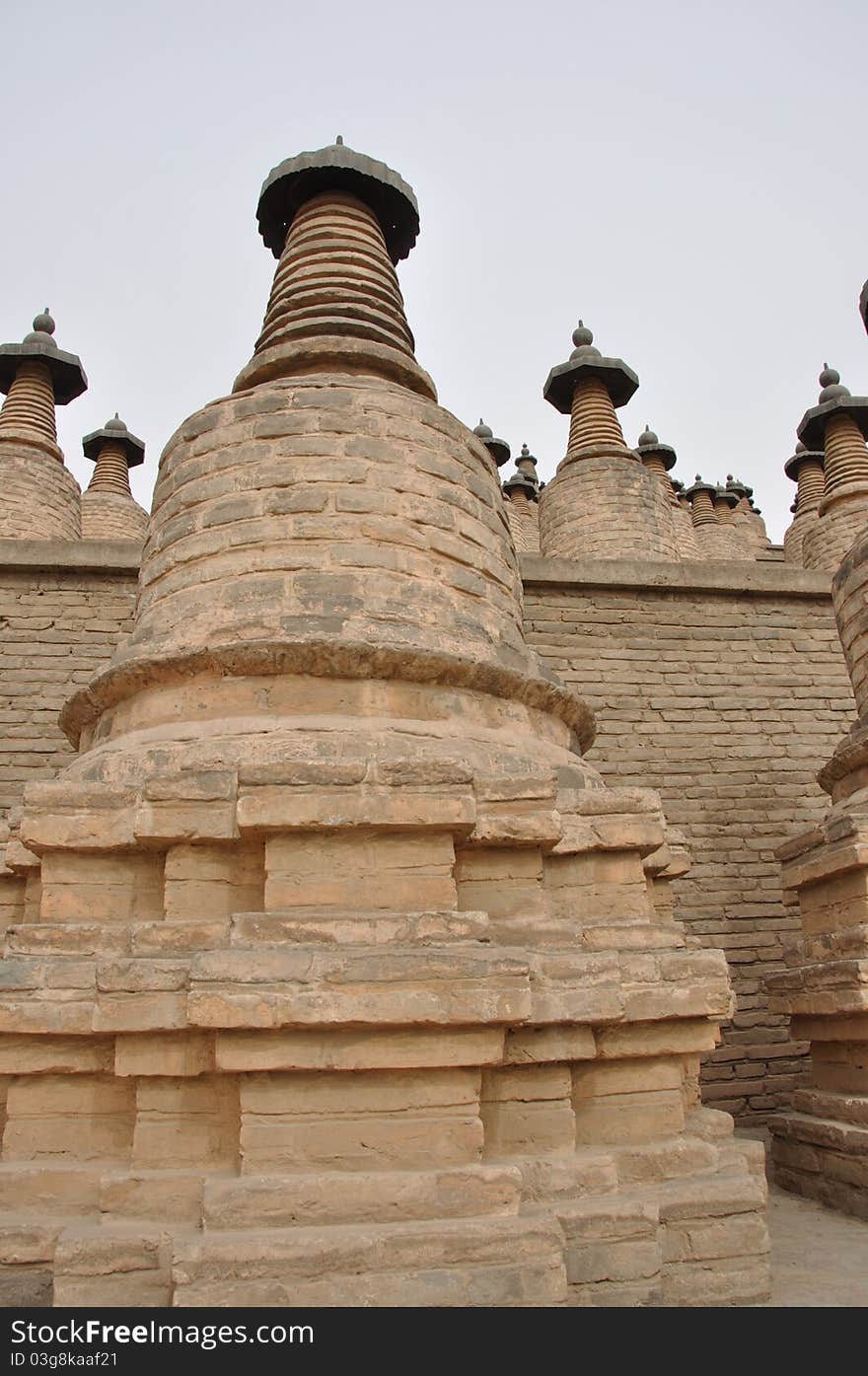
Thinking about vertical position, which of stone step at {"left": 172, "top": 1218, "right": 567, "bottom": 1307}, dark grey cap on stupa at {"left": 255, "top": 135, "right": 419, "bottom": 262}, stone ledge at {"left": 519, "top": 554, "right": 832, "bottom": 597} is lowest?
stone step at {"left": 172, "top": 1218, "right": 567, "bottom": 1307}

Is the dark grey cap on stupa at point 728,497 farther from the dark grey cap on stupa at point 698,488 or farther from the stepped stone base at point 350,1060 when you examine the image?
the stepped stone base at point 350,1060

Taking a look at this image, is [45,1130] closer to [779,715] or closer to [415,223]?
[415,223]

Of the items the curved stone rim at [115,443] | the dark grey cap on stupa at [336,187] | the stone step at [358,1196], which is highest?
the curved stone rim at [115,443]

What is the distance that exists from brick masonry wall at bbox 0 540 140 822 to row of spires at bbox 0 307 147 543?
351cm

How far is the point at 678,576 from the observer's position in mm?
9578

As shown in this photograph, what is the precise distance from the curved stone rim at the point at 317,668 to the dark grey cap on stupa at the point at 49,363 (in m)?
12.3

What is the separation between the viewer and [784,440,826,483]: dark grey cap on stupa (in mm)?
21641

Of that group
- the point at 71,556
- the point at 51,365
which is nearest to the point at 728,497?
the point at 51,365

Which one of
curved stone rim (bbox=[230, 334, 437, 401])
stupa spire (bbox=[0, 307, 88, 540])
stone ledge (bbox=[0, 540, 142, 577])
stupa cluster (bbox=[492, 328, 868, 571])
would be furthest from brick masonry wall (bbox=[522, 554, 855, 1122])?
stupa spire (bbox=[0, 307, 88, 540])

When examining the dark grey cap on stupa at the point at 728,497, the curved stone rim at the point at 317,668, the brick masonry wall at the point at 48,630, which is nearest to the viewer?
the curved stone rim at the point at 317,668

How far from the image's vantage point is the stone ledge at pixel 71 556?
852cm

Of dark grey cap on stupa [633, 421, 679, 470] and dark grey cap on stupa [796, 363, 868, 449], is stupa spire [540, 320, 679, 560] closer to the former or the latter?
dark grey cap on stupa [796, 363, 868, 449]

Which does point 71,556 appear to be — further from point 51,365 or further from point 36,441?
point 51,365

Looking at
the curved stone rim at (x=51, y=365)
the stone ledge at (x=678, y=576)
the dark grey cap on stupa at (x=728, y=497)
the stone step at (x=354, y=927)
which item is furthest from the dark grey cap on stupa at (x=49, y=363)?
the dark grey cap on stupa at (x=728, y=497)
